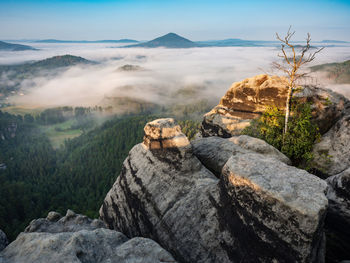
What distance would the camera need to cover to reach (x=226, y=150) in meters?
19.8

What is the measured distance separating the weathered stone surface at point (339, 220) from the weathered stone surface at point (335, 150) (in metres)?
5.64

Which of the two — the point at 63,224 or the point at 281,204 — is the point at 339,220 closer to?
the point at 281,204

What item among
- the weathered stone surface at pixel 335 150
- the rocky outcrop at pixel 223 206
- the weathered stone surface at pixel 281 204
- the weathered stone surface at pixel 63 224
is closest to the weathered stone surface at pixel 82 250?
the rocky outcrop at pixel 223 206

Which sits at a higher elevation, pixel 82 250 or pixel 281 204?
pixel 281 204

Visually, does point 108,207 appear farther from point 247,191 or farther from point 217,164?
point 247,191

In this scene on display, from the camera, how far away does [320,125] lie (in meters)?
21.5

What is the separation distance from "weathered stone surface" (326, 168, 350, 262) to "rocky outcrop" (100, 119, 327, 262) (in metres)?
3.25

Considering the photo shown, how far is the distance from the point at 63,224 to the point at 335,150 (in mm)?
28923

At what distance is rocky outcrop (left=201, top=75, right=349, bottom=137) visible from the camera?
21.5 m

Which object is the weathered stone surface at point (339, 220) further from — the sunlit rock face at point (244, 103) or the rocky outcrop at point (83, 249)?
the sunlit rock face at point (244, 103)

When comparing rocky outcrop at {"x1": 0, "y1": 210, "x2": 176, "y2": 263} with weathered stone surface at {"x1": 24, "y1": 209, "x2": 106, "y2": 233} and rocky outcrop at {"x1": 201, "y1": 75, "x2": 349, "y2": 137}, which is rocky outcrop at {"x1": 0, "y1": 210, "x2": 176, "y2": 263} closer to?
weathered stone surface at {"x1": 24, "y1": 209, "x2": 106, "y2": 233}

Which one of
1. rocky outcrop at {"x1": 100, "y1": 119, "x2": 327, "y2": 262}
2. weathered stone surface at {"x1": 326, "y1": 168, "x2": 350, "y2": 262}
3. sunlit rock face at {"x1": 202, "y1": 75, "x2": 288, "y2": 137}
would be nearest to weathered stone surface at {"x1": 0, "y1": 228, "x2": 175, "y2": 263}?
rocky outcrop at {"x1": 100, "y1": 119, "x2": 327, "y2": 262}

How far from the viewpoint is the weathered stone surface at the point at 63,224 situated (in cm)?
1994

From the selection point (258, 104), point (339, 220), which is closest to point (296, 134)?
point (258, 104)
